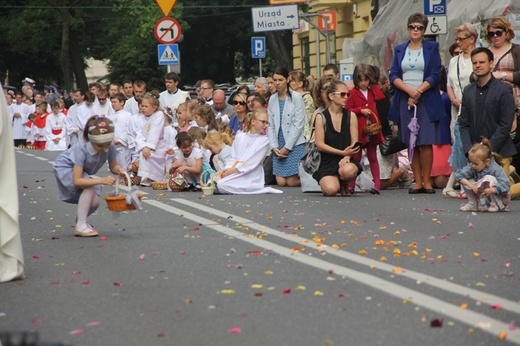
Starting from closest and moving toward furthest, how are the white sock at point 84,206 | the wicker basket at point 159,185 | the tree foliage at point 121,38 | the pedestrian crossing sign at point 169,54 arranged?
1. the white sock at point 84,206
2. the wicker basket at point 159,185
3. the pedestrian crossing sign at point 169,54
4. the tree foliage at point 121,38

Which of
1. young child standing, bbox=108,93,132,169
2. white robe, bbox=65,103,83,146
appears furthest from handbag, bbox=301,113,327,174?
white robe, bbox=65,103,83,146

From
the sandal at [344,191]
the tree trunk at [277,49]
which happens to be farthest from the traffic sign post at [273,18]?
the sandal at [344,191]

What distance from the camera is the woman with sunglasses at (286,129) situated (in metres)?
18.5

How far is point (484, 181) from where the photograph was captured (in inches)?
504

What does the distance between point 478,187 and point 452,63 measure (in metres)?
3.45

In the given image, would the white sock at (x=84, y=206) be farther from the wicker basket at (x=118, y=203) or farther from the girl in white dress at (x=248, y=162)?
the girl in white dress at (x=248, y=162)

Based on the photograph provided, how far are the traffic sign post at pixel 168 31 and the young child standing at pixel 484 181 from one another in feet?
59.3

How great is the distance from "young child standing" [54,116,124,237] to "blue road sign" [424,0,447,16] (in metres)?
10.2

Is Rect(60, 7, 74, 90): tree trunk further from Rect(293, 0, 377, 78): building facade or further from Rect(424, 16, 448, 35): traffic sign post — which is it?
Rect(424, 16, 448, 35): traffic sign post

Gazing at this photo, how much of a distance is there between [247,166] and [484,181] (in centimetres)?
507

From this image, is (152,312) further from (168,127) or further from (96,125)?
(168,127)

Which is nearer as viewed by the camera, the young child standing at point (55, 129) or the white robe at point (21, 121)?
the young child standing at point (55, 129)

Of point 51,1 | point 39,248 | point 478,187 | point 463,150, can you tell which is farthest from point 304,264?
point 51,1

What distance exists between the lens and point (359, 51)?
33750mm
